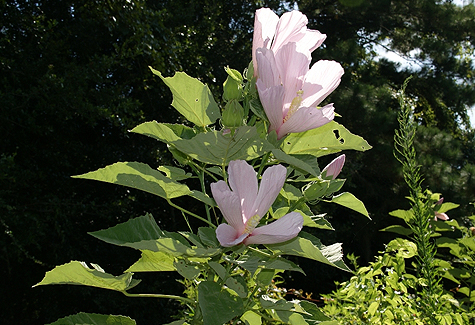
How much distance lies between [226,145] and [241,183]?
0.04 metres

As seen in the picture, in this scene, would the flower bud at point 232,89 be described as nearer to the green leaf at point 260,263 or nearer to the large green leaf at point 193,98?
the large green leaf at point 193,98

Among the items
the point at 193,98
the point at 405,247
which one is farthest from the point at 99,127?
the point at 193,98

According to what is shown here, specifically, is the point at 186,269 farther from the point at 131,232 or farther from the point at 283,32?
the point at 283,32

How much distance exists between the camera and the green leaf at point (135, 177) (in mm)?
456

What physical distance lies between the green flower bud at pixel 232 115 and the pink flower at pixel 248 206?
59 millimetres

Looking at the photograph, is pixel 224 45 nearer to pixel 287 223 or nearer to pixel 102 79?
pixel 102 79

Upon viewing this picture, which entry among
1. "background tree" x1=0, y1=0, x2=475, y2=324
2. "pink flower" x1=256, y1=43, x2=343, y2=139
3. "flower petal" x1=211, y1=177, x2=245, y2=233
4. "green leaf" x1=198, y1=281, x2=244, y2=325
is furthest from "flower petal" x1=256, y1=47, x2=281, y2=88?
"background tree" x1=0, y1=0, x2=475, y2=324

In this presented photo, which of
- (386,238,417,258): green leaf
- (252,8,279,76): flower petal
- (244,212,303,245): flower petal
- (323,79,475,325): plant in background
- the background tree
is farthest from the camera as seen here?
the background tree

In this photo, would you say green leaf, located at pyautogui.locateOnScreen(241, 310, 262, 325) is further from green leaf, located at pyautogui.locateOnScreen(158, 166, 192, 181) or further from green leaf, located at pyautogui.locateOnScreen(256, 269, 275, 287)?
green leaf, located at pyautogui.locateOnScreen(158, 166, 192, 181)

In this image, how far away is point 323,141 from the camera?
1.69ft

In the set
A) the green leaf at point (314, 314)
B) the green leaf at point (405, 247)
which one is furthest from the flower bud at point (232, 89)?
the green leaf at point (405, 247)

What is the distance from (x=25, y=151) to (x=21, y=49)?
73 centimetres

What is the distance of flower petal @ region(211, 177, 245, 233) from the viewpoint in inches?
17.0

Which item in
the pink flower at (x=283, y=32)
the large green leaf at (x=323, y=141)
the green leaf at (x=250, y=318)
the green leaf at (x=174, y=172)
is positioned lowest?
the green leaf at (x=250, y=318)
